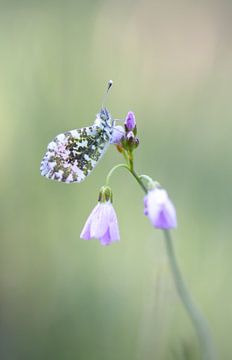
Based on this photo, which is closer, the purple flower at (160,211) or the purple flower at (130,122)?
the purple flower at (160,211)

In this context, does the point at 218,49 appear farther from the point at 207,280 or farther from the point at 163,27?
the point at 207,280

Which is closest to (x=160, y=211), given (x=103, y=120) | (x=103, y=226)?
(x=103, y=226)

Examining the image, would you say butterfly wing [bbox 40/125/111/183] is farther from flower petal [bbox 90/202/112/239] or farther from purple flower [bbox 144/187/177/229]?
purple flower [bbox 144/187/177/229]

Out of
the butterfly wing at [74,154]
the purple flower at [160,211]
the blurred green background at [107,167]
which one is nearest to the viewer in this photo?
the purple flower at [160,211]

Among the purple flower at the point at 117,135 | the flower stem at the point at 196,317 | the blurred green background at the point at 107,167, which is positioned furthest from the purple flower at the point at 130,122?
the blurred green background at the point at 107,167

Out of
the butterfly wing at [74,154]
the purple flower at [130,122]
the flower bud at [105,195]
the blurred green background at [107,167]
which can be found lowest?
the flower bud at [105,195]

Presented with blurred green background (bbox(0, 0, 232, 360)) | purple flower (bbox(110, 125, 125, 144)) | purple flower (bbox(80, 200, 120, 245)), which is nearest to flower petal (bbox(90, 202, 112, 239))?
purple flower (bbox(80, 200, 120, 245))

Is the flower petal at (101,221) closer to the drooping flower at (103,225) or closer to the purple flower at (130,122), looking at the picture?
the drooping flower at (103,225)

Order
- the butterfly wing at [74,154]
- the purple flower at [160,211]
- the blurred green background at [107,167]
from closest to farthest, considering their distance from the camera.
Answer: the purple flower at [160,211] < the butterfly wing at [74,154] < the blurred green background at [107,167]

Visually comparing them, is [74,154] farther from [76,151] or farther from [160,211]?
[160,211]
